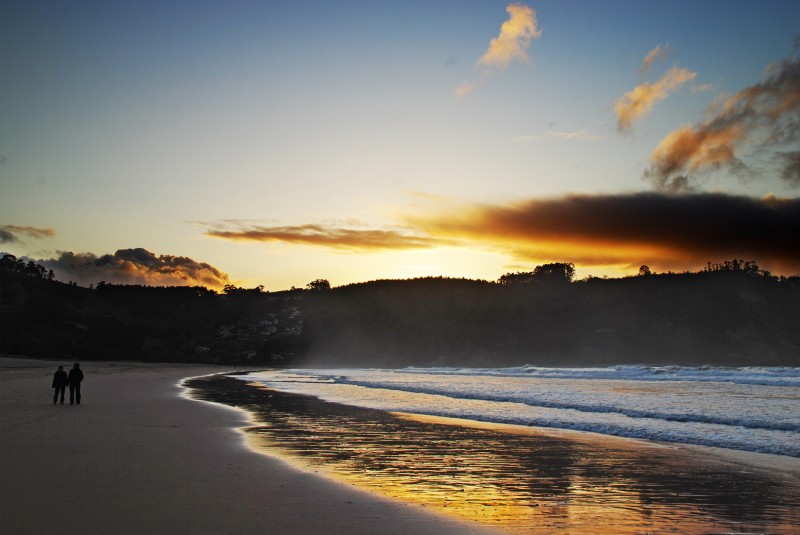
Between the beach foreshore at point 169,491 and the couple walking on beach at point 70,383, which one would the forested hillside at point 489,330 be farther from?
the beach foreshore at point 169,491

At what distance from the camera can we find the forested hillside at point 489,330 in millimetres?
152875

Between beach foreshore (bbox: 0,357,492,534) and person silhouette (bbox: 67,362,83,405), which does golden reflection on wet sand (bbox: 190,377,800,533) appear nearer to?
beach foreshore (bbox: 0,357,492,534)

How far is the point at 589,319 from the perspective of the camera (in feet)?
597

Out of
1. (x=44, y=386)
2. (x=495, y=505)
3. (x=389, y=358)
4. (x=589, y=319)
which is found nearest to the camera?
(x=495, y=505)

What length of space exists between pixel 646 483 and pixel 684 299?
185m

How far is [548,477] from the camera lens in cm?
1192

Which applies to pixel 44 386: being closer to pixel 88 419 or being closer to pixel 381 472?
pixel 88 419

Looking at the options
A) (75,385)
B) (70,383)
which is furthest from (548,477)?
(70,383)

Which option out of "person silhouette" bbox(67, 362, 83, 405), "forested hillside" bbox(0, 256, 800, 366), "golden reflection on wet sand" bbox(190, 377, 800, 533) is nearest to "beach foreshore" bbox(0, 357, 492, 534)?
"golden reflection on wet sand" bbox(190, 377, 800, 533)

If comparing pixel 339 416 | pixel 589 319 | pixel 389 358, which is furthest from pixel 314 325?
pixel 339 416

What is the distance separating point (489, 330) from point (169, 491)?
586 ft

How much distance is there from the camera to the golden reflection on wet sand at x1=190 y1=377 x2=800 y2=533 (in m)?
8.77

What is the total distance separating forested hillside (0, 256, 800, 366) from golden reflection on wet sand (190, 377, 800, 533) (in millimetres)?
136901

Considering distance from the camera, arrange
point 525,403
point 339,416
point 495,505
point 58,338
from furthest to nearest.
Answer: point 58,338 < point 525,403 < point 339,416 < point 495,505
